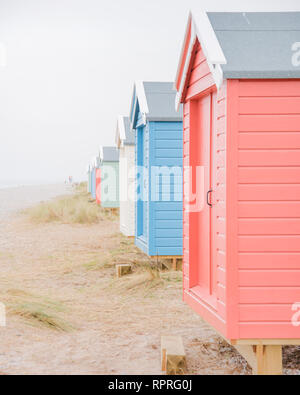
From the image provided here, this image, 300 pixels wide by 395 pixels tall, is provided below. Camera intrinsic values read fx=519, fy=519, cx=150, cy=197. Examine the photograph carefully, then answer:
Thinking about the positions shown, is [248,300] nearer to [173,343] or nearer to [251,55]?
[173,343]

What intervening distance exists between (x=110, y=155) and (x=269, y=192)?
65.3 ft

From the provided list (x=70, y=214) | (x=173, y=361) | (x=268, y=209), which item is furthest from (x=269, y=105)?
(x=70, y=214)

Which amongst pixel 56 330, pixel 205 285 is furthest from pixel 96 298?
pixel 205 285

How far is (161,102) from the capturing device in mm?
10500

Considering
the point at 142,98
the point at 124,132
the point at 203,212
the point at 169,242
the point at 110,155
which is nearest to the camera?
the point at 203,212

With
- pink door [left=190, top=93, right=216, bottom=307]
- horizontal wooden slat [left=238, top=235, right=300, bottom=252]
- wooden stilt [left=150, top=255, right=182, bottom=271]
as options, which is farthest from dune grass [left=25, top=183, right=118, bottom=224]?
horizontal wooden slat [left=238, top=235, right=300, bottom=252]

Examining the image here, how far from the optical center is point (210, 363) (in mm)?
5402

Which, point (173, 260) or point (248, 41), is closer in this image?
point (248, 41)

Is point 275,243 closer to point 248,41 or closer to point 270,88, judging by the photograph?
point 270,88

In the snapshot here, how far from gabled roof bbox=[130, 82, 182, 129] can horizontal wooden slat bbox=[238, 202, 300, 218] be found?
552 cm

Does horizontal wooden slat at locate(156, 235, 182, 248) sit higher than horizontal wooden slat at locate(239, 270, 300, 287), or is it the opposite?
horizontal wooden slat at locate(239, 270, 300, 287)

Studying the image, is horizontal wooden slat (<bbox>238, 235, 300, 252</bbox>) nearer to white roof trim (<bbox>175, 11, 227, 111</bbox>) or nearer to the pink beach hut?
the pink beach hut

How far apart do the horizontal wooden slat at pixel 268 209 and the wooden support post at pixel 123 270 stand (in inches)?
217

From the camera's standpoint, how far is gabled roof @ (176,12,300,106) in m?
4.57
